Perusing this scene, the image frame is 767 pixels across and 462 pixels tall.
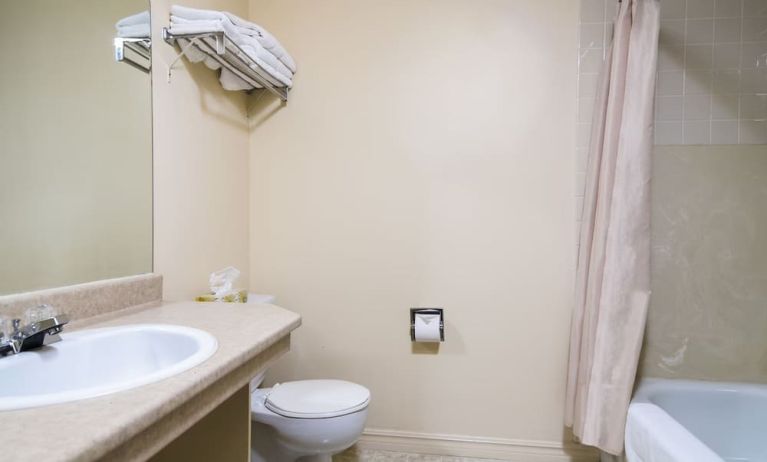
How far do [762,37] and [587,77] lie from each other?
731mm

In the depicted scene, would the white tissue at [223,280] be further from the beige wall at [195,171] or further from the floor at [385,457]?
the floor at [385,457]

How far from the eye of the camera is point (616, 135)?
156 centimetres

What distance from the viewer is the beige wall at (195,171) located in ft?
4.81

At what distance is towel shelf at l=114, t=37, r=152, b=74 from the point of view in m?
1.30

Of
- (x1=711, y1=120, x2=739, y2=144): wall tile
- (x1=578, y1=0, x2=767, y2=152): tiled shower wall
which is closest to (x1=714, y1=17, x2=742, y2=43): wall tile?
(x1=578, y1=0, x2=767, y2=152): tiled shower wall

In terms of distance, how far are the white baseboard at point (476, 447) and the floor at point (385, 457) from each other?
17 millimetres

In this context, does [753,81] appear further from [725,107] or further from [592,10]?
[592,10]

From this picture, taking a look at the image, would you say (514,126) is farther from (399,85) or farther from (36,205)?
(36,205)

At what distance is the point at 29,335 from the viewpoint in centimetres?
85

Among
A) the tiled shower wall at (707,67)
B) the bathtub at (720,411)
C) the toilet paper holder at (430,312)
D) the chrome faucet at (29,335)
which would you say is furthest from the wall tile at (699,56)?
the chrome faucet at (29,335)

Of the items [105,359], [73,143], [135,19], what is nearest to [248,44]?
[135,19]

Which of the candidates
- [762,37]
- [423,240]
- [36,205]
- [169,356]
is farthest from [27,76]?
[762,37]

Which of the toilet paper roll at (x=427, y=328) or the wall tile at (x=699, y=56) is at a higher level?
the wall tile at (x=699, y=56)

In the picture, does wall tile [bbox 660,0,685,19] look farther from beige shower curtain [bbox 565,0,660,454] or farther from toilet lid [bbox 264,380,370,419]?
toilet lid [bbox 264,380,370,419]
